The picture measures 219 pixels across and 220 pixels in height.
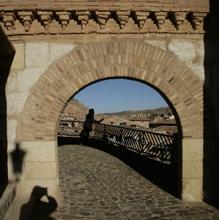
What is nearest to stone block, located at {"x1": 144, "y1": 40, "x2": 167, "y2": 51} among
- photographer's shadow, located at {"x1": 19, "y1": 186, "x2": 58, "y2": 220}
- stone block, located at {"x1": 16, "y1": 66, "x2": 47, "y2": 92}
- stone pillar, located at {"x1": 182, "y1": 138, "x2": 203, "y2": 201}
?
stone pillar, located at {"x1": 182, "y1": 138, "x2": 203, "y2": 201}

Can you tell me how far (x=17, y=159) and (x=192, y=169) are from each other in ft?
11.1

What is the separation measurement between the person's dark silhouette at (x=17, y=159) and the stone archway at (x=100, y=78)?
0.12 meters

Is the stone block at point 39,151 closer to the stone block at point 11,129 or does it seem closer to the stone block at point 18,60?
the stone block at point 11,129

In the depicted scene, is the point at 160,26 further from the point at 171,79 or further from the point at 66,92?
the point at 66,92

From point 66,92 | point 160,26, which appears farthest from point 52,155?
point 160,26

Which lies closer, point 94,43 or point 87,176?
point 94,43

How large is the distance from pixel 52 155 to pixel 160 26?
3.22 m

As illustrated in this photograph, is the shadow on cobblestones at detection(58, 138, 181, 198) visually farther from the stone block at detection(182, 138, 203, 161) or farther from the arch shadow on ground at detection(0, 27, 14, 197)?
the arch shadow on ground at detection(0, 27, 14, 197)

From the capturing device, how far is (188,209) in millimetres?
6945

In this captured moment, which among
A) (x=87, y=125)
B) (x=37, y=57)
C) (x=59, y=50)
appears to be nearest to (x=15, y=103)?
(x=37, y=57)

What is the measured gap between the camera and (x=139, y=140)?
13328 mm

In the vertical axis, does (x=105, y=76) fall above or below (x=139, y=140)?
above

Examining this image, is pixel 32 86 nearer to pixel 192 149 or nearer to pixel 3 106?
pixel 3 106

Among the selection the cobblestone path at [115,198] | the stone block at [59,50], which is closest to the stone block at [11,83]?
the stone block at [59,50]
